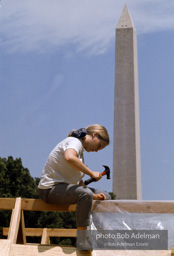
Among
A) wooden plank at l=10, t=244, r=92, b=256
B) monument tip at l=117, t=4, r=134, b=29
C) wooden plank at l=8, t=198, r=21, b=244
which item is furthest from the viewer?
monument tip at l=117, t=4, r=134, b=29

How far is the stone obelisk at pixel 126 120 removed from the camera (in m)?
25.4

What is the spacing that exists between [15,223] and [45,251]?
40 cm

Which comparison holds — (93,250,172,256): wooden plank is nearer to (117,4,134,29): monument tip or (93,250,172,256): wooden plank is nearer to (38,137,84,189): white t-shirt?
(38,137,84,189): white t-shirt


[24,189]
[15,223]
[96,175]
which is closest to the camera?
[15,223]

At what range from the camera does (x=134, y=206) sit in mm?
3793

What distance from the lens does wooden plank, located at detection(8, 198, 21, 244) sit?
3.70 metres

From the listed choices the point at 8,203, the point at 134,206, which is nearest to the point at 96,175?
the point at 134,206

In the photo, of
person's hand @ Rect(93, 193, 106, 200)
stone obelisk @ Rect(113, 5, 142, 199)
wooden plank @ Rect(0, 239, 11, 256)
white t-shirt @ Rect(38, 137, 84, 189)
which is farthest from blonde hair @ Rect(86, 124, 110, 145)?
stone obelisk @ Rect(113, 5, 142, 199)

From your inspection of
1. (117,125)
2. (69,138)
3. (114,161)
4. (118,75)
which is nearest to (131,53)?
(118,75)

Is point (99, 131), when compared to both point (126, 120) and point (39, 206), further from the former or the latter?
point (126, 120)

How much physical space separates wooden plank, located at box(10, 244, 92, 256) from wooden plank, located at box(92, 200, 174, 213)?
1.39 feet

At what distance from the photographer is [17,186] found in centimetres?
2186

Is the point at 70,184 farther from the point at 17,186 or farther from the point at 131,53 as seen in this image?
the point at 131,53

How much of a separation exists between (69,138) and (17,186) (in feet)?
60.9
